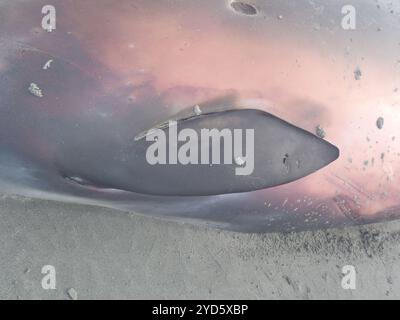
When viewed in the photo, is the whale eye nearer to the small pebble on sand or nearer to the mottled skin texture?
the mottled skin texture

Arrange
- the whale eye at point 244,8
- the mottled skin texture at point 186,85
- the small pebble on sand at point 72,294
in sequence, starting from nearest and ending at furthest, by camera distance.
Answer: the mottled skin texture at point 186,85, the whale eye at point 244,8, the small pebble on sand at point 72,294

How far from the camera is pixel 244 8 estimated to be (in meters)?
1.74

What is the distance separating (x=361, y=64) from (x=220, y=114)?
0.58m

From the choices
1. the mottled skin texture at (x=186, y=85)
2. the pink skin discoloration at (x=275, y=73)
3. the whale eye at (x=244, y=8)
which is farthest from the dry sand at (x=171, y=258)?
the whale eye at (x=244, y=8)

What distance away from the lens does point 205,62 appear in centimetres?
163

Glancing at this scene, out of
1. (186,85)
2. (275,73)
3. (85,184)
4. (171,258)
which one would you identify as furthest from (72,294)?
(275,73)

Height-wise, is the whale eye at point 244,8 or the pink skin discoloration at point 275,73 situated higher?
the whale eye at point 244,8

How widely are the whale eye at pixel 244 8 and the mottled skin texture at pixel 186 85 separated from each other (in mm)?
26

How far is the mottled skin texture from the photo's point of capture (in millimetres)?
1576

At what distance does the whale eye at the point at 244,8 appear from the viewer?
1.73 meters

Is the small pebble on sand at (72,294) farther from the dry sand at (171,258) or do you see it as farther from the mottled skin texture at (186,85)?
the mottled skin texture at (186,85)
